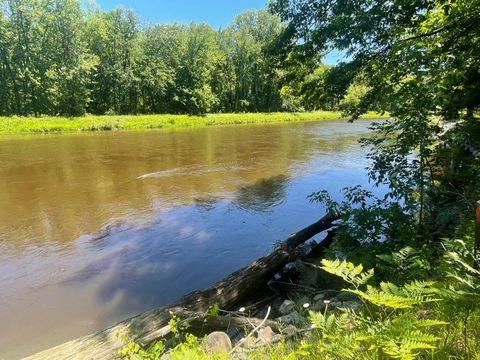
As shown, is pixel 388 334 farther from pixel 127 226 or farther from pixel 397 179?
pixel 127 226

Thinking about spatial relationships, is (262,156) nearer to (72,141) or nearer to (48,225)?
(48,225)

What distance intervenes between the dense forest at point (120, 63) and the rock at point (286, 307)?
30505mm

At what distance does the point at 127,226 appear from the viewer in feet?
26.4

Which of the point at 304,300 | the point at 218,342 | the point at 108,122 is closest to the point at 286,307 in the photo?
the point at 304,300

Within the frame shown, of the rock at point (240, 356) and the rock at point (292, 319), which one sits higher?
the rock at point (240, 356)

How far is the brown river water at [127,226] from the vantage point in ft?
16.2

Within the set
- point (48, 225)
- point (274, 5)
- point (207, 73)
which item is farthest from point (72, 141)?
point (207, 73)

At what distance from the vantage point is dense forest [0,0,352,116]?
39.9 meters

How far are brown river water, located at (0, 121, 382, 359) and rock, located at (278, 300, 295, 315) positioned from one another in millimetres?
1636

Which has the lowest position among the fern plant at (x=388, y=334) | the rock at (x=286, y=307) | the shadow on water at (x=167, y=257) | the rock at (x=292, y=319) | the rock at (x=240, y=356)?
→ the shadow on water at (x=167, y=257)

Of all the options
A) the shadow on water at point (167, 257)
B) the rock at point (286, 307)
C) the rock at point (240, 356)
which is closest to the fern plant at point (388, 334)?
the rock at point (240, 356)

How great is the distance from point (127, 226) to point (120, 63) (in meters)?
44.2

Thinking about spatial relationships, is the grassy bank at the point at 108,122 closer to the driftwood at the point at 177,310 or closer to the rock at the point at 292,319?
the driftwood at the point at 177,310

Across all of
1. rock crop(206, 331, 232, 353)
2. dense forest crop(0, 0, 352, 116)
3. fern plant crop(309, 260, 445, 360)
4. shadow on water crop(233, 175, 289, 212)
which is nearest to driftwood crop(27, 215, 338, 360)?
rock crop(206, 331, 232, 353)
